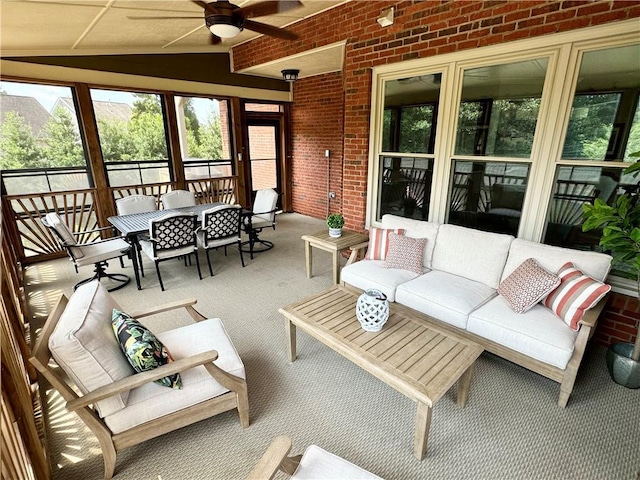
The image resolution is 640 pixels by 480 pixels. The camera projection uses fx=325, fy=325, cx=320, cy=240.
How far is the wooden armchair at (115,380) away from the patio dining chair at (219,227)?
2053mm

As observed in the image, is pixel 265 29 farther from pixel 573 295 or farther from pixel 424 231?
pixel 573 295

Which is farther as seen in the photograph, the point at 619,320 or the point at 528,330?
the point at 619,320

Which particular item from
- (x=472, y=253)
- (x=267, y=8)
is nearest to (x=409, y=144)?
(x=472, y=253)

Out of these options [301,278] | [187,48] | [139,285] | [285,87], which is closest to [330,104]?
[285,87]

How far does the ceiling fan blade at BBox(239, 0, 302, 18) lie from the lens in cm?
242

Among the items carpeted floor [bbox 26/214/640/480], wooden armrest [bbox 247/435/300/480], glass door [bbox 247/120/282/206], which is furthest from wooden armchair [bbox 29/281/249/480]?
glass door [bbox 247/120/282/206]

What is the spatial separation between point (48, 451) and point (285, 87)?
6567 mm

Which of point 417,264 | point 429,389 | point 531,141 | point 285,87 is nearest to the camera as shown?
point 429,389

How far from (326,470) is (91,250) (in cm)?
361

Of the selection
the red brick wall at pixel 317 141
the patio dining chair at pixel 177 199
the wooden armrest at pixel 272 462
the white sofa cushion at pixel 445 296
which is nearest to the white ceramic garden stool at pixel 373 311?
the white sofa cushion at pixel 445 296

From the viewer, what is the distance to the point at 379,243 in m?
3.30

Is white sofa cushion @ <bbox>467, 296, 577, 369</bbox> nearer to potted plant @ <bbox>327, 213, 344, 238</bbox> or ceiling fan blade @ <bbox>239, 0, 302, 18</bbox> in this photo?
potted plant @ <bbox>327, 213, 344, 238</bbox>

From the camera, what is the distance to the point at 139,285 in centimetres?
380

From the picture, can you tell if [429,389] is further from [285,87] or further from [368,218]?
[285,87]
